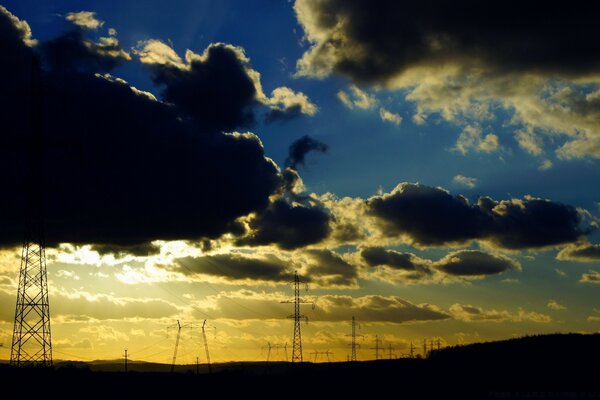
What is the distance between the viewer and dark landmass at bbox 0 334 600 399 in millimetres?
98938

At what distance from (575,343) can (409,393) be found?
39060 millimetres

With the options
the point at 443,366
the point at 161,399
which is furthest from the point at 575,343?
the point at 161,399

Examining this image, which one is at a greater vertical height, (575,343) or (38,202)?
(38,202)

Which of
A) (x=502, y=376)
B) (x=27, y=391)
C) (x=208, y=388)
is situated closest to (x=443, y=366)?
(x=502, y=376)

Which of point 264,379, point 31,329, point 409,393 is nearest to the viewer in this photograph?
point 31,329

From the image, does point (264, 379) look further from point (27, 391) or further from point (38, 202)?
point (38, 202)

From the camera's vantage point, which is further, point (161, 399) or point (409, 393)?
point (409, 393)

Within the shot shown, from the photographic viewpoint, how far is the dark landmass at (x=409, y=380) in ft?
325

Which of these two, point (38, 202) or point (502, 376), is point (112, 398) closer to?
point (38, 202)

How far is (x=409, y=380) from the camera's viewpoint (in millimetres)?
115062

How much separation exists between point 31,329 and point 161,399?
20784 mm

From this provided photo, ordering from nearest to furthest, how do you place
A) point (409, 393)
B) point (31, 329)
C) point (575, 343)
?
point (31, 329) < point (409, 393) < point (575, 343)

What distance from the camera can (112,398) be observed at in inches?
3728

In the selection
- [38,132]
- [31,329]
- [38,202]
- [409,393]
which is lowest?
[409,393]
